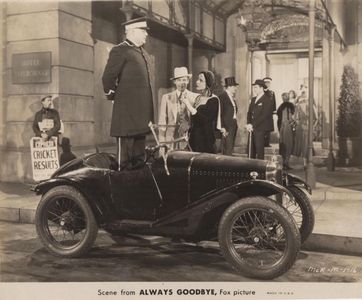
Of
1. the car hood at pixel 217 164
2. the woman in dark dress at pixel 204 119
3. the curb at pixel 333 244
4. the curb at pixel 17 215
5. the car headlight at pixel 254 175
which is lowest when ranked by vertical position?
the curb at pixel 333 244

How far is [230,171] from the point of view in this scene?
3.26m

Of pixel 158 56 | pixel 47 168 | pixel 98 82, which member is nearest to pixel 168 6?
pixel 158 56

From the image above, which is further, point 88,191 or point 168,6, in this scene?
point 168,6

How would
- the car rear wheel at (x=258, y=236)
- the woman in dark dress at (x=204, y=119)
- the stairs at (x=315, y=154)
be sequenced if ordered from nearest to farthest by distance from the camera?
the car rear wheel at (x=258, y=236) → the woman in dark dress at (x=204, y=119) → the stairs at (x=315, y=154)

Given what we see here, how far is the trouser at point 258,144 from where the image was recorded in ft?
20.4

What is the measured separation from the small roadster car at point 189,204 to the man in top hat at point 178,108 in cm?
95

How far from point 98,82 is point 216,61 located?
141 inches

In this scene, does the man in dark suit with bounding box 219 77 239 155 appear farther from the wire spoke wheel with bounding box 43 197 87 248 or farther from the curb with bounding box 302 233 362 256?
the wire spoke wheel with bounding box 43 197 87 248

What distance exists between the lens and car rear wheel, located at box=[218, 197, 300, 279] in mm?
2992

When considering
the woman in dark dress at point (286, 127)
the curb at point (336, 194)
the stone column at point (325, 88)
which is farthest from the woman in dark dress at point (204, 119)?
the stone column at point (325, 88)

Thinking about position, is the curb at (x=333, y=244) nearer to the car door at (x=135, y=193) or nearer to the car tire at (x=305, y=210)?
the car tire at (x=305, y=210)

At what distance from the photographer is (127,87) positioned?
3633mm

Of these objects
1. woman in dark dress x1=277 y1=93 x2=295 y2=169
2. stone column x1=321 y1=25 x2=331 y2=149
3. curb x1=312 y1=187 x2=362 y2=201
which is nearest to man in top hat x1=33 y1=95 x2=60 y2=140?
curb x1=312 y1=187 x2=362 y2=201

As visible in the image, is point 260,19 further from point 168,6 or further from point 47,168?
point 47,168
